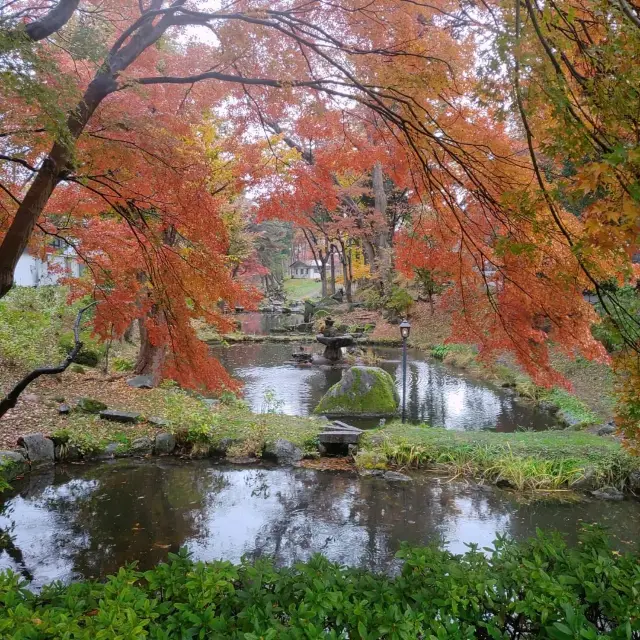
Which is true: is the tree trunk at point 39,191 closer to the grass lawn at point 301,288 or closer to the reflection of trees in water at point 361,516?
the reflection of trees in water at point 361,516

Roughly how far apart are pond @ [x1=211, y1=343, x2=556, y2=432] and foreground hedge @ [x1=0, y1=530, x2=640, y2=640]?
747 centimetres

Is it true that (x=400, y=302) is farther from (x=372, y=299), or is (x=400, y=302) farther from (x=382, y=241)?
(x=372, y=299)

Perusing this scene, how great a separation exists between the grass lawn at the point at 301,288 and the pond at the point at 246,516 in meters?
39.2

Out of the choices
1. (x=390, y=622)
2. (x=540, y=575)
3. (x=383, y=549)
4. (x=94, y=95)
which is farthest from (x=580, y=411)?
(x=94, y=95)

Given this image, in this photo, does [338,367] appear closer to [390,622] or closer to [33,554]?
[33,554]

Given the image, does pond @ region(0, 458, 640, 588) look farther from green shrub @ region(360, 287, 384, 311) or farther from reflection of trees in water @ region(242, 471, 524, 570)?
green shrub @ region(360, 287, 384, 311)

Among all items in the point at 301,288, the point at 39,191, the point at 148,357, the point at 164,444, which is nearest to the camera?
the point at 39,191

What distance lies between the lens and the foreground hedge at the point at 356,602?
1.97m

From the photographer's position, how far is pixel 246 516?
5453 mm

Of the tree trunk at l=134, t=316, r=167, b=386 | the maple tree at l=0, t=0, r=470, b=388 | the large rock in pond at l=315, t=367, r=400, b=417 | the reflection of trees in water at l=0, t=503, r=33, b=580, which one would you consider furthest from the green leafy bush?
the large rock in pond at l=315, t=367, r=400, b=417

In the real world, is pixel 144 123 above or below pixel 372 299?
above

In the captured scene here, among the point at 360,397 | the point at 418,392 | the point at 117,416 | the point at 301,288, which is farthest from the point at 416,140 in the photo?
the point at 301,288

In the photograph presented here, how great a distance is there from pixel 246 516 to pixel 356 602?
3.58 m

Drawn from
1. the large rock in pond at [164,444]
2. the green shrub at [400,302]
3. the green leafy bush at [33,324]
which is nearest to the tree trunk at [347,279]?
the green shrub at [400,302]
